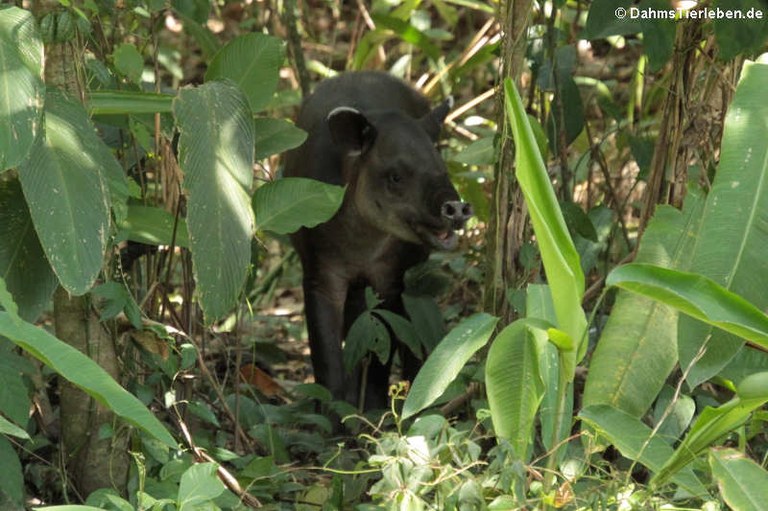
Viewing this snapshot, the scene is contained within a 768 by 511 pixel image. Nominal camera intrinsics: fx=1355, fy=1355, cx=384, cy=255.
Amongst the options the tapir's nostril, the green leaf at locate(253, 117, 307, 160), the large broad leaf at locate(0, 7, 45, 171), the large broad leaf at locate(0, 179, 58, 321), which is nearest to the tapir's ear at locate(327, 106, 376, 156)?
the tapir's nostril

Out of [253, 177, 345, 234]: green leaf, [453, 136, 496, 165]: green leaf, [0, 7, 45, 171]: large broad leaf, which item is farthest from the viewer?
[453, 136, 496, 165]: green leaf

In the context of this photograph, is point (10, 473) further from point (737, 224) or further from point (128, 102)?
point (737, 224)

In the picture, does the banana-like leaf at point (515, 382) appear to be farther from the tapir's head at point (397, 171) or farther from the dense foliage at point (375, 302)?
the tapir's head at point (397, 171)

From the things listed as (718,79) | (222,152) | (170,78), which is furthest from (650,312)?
(170,78)

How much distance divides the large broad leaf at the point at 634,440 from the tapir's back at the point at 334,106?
2.85 m

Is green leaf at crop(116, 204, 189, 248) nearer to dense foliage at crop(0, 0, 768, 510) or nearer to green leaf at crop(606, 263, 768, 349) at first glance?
dense foliage at crop(0, 0, 768, 510)

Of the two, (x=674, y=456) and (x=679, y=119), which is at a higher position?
(x=679, y=119)

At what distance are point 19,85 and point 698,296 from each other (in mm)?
1681

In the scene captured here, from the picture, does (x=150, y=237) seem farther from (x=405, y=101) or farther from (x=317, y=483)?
(x=405, y=101)

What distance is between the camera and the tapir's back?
19.4 ft

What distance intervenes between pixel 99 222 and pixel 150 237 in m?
0.58

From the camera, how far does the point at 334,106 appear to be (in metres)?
6.13

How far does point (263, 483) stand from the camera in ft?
12.9

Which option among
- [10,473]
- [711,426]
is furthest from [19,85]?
[711,426]
